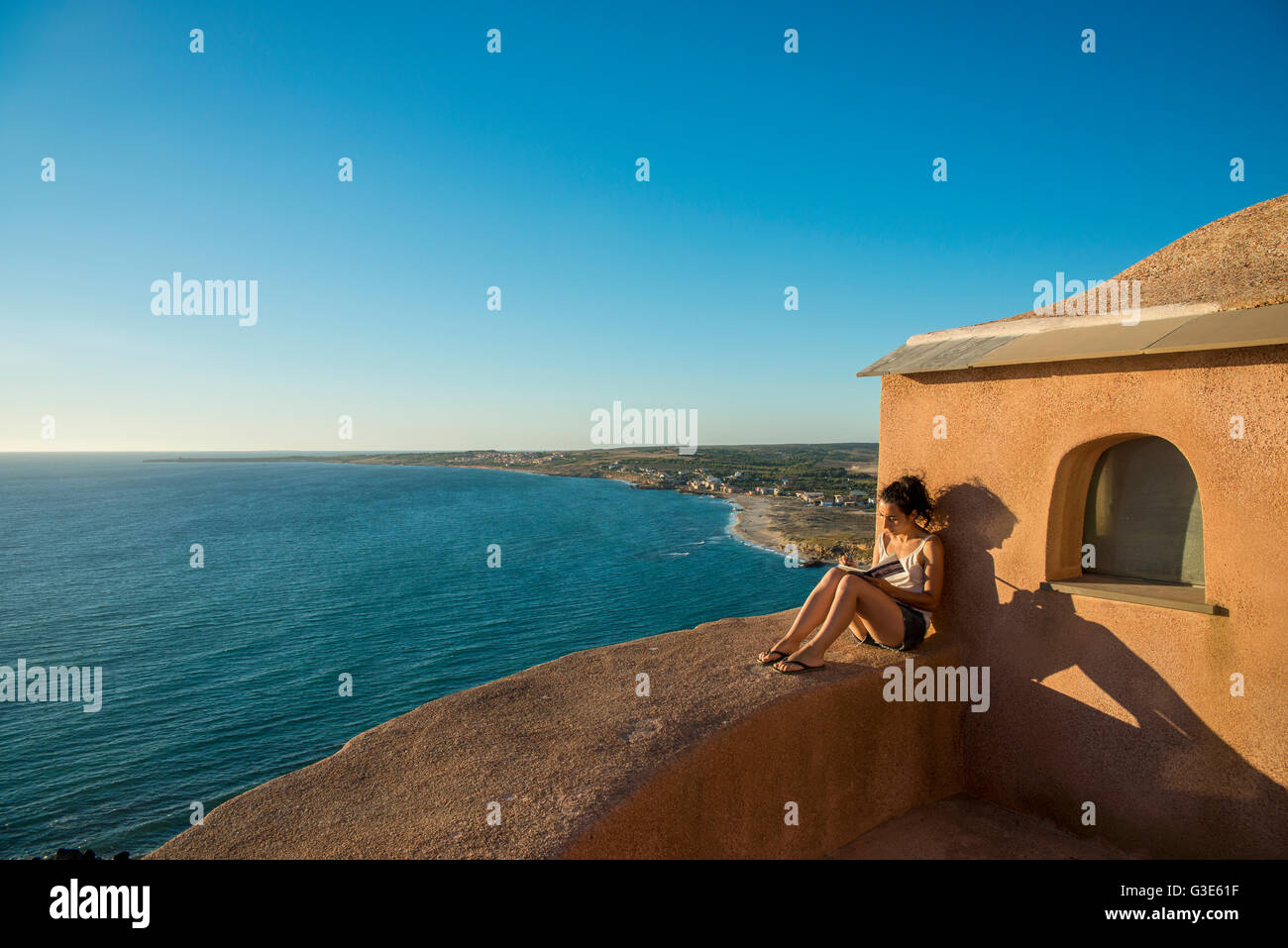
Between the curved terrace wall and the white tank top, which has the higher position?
the white tank top

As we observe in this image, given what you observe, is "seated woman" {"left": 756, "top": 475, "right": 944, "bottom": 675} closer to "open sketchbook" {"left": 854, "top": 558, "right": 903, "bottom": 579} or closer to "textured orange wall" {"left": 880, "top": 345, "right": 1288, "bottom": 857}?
"open sketchbook" {"left": 854, "top": 558, "right": 903, "bottom": 579}

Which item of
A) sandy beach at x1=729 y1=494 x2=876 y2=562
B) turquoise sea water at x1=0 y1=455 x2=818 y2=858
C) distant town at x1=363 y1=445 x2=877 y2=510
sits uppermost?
distant town at x1=363 y1=445 x2=877 y2=510

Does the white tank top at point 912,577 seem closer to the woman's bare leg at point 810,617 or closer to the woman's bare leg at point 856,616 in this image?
the woman's bare leg at point 856,616

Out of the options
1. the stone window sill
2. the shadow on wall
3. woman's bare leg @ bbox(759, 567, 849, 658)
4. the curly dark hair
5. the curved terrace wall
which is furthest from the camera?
the curly dark hair

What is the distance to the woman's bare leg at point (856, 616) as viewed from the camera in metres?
4.43

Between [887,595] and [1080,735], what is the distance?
4.82ft

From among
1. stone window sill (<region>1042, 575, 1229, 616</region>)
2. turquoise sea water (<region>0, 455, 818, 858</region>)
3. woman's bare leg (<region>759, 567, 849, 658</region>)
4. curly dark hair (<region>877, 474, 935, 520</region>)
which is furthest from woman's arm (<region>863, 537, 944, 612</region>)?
turquoise sea water (<region>0, 455, 818, 858</region>)

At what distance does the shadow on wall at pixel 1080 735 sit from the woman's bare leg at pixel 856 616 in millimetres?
701

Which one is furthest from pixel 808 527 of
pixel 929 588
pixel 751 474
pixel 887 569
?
pixel 929 588

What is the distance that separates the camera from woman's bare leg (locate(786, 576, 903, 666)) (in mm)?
4430

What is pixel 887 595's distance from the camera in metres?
4.78

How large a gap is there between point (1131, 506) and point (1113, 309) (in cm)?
136

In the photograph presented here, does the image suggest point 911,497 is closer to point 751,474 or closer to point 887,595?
point 887,595

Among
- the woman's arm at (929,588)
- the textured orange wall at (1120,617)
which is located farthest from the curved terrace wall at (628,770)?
the textured orange wall at (1120,617)
